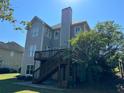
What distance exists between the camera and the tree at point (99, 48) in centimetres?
1636

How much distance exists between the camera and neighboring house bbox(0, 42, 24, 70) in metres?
43.1

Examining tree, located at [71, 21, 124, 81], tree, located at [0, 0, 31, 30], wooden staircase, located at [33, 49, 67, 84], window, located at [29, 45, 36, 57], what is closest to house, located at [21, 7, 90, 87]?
window, located at [29, 45, 36, 57]

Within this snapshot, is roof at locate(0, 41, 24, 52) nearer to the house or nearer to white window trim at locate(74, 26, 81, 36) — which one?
the house

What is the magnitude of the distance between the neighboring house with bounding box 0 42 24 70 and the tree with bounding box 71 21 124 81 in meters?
30.7

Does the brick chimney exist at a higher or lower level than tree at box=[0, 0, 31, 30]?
higher

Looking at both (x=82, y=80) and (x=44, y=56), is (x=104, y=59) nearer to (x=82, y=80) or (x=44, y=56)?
(x=82, y=80)

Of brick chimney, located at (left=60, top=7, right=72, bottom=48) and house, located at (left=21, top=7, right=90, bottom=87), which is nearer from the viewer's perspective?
brick chimney, located at (left=60, top=7, right=72, bottom=48)

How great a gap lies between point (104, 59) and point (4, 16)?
12.3 m

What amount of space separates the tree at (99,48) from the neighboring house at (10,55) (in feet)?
101

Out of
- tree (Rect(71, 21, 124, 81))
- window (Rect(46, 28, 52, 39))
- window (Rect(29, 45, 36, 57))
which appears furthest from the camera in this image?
window (Rect(46, 28, 52, 39))

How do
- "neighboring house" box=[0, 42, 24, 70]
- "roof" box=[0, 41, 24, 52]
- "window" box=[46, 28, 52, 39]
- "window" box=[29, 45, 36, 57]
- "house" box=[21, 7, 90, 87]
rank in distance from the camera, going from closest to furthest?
1. "house" box=[21, 7, 90, 87]
2. "window" box=[29, 45, 36, 57]
3. "window" box=[46, 28, 52, 39]
4. "neighboring house" box=[0, 42, 24, 70]
5. "roof" box=[0, 41, 24, 52]

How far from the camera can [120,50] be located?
17406 mm

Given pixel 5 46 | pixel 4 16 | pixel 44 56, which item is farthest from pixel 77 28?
pixel 5 46

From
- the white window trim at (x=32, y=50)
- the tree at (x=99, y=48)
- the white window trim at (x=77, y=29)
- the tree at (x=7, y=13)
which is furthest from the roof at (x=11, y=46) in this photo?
the tree at (x=7, y=13)
